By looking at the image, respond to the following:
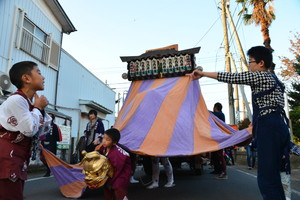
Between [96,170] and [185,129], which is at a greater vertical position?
A: [185,129]

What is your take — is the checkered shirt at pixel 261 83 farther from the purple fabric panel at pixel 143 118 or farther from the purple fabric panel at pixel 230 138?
the purple fabric panel at pixel 143 118

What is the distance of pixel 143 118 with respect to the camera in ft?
15.0

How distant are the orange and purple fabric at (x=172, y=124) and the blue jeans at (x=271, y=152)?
3.93ft

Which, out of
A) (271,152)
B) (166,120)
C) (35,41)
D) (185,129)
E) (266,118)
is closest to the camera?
(271,152)

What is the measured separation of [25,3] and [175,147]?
27.0 feet

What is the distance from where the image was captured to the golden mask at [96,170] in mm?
3033

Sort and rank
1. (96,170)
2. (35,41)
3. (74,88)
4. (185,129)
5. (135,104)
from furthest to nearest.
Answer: (74,88) < (35,41) < (135,104) < (185,129) < (96,170)

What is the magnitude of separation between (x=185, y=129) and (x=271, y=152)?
6.68ft

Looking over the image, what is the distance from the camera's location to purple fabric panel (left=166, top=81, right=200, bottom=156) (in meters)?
3.74

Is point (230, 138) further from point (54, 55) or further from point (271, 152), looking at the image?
point (54, 55)

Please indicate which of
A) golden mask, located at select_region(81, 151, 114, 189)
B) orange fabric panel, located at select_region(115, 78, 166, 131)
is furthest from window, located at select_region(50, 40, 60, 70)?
golden mask, located at select_region(81, 151, 114, 189)

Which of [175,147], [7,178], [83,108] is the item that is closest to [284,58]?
[83,108]

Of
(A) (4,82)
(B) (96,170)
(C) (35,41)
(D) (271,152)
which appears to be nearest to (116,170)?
(B) (96,170)

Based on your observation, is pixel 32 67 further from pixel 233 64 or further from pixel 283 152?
pixel 233 64
